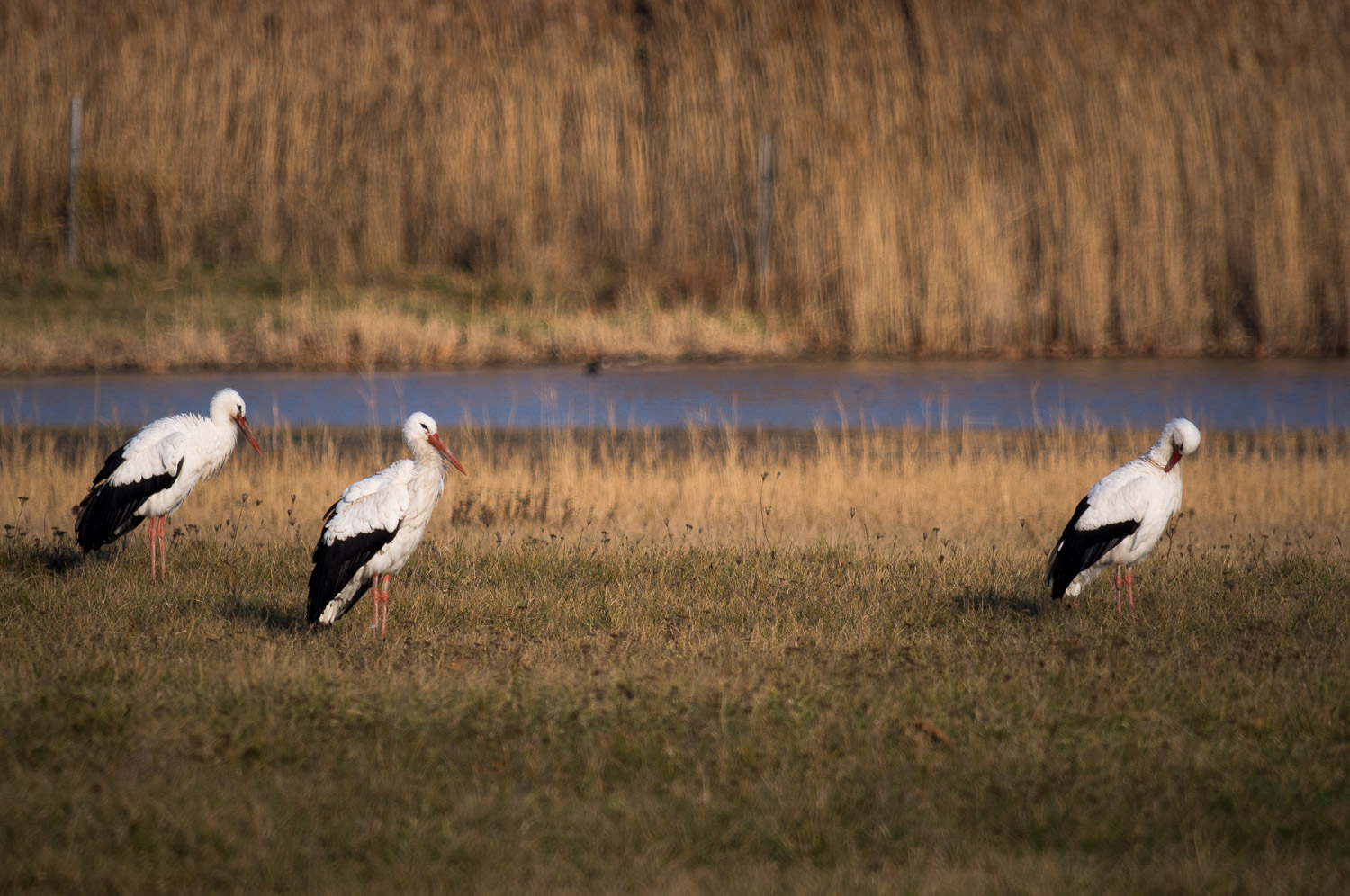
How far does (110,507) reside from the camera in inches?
310

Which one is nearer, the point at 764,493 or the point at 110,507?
the point at 110,507

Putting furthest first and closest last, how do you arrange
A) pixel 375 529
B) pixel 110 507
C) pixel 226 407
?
pixel 226 407 → pixel 110 507 → pixel 375 529

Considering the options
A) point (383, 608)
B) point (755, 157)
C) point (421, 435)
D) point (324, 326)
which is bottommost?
point (383, 608)

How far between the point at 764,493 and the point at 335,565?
15.9 feet

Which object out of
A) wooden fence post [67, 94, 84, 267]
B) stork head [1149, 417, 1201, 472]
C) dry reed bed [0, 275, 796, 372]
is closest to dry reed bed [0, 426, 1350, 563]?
stork head [1149, 417, 1201, 472]

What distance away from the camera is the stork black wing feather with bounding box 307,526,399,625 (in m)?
6.53

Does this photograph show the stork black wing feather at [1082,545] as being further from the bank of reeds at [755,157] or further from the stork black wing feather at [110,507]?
the bank of reeds at [755,157]

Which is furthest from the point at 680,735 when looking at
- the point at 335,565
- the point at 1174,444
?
the point at 1174,444

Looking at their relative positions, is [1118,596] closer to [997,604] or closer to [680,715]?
[997,604]

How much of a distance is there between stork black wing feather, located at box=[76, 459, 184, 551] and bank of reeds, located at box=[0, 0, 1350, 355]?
43.2 feet

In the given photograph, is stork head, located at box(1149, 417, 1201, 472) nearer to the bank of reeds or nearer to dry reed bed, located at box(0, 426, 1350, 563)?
dry reed bed, located at box(0, 426, 1350, 563)

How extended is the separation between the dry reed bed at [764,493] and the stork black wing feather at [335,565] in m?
2.31

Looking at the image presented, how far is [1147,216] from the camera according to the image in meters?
20.5

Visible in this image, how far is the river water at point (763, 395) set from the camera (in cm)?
1541
